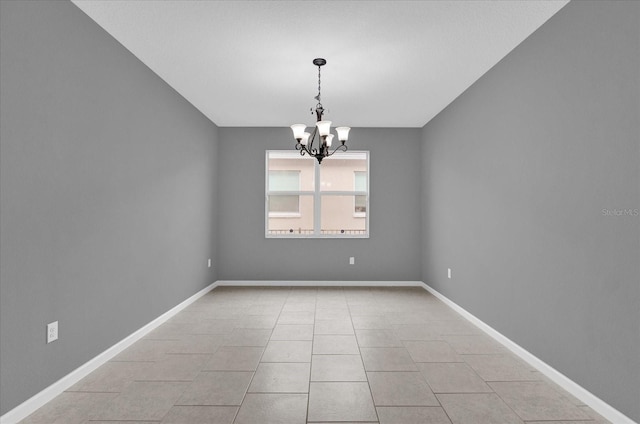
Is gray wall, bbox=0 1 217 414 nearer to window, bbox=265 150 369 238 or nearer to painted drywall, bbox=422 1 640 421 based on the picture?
window, bbox=265 150 369 238

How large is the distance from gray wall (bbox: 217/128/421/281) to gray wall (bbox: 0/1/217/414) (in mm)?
1745

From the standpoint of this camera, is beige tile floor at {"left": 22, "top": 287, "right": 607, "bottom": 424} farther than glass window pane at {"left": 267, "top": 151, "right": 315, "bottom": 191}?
No

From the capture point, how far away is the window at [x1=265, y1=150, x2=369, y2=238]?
5719 mm

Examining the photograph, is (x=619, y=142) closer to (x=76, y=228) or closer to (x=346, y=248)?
(x=76, y=228)

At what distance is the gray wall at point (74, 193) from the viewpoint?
76.3 inches

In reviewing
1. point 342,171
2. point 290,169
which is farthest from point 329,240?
point 290,169

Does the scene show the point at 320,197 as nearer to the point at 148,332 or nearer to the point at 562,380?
the point at 148,332

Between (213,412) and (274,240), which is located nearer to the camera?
(213,412)

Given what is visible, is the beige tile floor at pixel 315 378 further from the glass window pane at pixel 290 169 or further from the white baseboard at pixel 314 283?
the glass window pane at pixel 290 169

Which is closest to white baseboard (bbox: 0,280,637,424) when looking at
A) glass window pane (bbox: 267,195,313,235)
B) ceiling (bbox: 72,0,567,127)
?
glass window pane (bbox: 267,195,313,235)

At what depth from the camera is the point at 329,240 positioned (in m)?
5.66

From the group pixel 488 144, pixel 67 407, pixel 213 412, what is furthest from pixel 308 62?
pixel 67 407

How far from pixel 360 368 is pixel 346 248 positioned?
310 centimetres

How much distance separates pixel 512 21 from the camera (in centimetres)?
258
